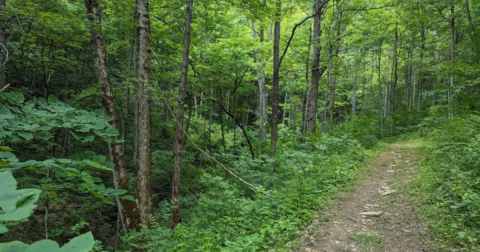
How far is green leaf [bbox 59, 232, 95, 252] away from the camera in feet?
2.62

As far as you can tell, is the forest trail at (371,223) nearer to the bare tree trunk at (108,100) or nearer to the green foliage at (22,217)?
the bare tree trunk at (108,100)

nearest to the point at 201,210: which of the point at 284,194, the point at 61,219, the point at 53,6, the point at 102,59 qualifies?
the point at 284,194

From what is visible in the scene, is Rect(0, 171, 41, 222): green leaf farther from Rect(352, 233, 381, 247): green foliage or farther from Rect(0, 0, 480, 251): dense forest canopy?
Rect(352, 233, 381, 247): green foliage

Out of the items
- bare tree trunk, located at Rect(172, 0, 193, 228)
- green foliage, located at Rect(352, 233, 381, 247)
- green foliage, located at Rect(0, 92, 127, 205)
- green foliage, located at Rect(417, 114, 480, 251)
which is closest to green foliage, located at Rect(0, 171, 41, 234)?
green foliage, located at Rect(0, 92, 127, 205)

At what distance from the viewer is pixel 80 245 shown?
82 cm

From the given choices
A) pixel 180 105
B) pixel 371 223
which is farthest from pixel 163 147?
pixel 371 223

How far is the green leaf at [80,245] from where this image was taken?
31.5 inches

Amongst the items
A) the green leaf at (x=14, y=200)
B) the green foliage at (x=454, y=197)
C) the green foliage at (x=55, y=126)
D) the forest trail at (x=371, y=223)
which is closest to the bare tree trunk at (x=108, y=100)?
the green foliage at (x=55, y=126)

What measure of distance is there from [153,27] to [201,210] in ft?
20.2

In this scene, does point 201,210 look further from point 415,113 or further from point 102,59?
point 415,113

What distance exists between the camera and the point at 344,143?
35.2ft

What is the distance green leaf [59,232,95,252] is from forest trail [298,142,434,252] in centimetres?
395

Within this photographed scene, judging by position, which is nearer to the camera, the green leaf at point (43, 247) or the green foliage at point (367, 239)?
the green leaf at point (43, 247)

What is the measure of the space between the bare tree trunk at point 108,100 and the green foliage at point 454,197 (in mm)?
5644
